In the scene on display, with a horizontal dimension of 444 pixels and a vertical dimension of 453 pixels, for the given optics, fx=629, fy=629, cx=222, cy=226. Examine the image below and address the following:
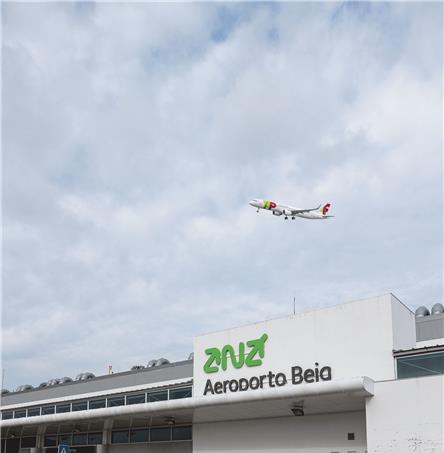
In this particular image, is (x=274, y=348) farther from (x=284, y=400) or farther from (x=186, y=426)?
(x=186, y=426)

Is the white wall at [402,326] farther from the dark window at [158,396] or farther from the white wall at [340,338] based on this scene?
the dark window at [158,396]

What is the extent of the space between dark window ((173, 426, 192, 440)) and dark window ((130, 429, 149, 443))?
2234 mm

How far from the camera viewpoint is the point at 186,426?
98.1 ft

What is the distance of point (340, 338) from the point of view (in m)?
23.5

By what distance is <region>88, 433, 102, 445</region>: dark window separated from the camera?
34250mm

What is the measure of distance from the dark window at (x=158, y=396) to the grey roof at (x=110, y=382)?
4.04 ft

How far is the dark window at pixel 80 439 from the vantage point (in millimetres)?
34844

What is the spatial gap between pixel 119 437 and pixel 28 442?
810 cm

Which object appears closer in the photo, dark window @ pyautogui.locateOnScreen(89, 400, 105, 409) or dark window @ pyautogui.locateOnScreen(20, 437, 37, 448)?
dark window @ pyautogui.locateOnScreen(89, 400, 105, 409)

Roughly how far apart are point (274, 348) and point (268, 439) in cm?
387

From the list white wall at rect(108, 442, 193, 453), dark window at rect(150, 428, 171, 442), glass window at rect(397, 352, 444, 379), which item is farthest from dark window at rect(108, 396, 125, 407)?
glass window at rect(397, 352, 444, 379)

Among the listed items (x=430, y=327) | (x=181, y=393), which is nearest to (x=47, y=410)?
(x=181, y=393)

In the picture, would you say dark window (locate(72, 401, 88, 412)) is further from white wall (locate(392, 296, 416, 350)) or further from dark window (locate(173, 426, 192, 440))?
white wall (locate(392, 296, 416, 350))

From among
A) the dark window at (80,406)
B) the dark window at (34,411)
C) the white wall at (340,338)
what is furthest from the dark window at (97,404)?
the white wall at (340,338)
